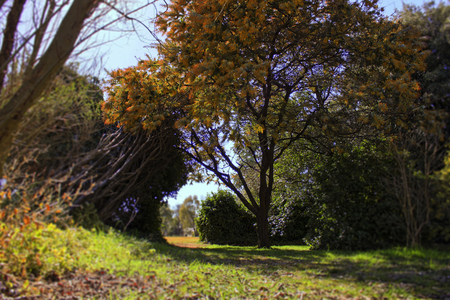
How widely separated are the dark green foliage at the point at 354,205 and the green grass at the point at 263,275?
15.7 inches

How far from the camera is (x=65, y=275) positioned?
3.99 meters

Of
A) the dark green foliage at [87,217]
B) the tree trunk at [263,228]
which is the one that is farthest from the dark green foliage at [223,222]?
the dark green foliage at [87,217]

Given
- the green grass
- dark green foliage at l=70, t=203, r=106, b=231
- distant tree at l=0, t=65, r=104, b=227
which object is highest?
distant tree at l=0, t=65, r=104, b=227

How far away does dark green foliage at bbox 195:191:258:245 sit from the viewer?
11.9 metres

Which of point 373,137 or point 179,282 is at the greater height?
point 373,137

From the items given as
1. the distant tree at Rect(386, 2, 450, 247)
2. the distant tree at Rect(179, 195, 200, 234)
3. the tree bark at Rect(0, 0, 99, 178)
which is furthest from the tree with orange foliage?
the distant tree at Rect(179, 195, 200, 234)

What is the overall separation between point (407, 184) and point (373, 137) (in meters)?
3.33

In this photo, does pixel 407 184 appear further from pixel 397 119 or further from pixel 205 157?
pixel 205 157

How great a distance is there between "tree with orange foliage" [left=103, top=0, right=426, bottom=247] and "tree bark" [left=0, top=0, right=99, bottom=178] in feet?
8.09

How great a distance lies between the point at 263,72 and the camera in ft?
20.7

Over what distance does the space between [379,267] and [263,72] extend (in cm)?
402

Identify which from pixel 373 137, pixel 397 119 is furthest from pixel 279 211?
pixel 397 119

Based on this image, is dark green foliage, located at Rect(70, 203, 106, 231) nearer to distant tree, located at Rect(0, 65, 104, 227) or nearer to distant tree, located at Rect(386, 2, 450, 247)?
distant tree, located at Rect(0, 65, 104, 227)

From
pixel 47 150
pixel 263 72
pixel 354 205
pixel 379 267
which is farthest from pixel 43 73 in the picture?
pixel 354 205
